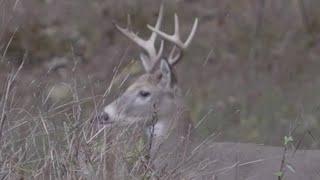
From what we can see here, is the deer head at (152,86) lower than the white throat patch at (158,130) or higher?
lower

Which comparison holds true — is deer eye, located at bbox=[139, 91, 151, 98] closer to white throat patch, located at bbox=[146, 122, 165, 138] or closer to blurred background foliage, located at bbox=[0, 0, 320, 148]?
white throat patch, located at bbox=[146, 122, 165, 138]

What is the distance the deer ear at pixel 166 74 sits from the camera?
10.4m

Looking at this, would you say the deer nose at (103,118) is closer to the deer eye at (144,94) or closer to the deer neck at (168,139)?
the deer neck at (168,139)

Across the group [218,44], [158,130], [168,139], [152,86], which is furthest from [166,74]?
[218,44]

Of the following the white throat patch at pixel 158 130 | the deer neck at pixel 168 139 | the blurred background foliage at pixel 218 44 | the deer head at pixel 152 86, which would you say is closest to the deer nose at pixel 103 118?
the deer neck at pixel 168 139

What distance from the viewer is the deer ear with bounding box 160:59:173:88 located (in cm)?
1043

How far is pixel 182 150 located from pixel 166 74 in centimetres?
379

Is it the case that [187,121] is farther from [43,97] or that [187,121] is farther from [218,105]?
[218,105]

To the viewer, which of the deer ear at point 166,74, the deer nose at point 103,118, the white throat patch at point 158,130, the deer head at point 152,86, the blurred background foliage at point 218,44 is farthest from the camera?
the blurred background foliage at point 218,44

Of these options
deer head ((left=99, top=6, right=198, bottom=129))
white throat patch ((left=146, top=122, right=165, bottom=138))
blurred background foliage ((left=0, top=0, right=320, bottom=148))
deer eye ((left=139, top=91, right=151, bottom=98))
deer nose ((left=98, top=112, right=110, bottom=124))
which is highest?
deer nose ((left=98, top=112, right=110, bottom=124))

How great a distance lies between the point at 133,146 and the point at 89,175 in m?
0.51

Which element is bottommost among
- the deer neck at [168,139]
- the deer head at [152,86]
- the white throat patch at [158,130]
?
the deer head at [152,86]

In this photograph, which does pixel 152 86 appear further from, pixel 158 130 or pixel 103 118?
pixel 103 118

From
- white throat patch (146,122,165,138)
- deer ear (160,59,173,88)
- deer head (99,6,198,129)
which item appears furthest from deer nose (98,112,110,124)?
deer ear (160,59,173,88)
